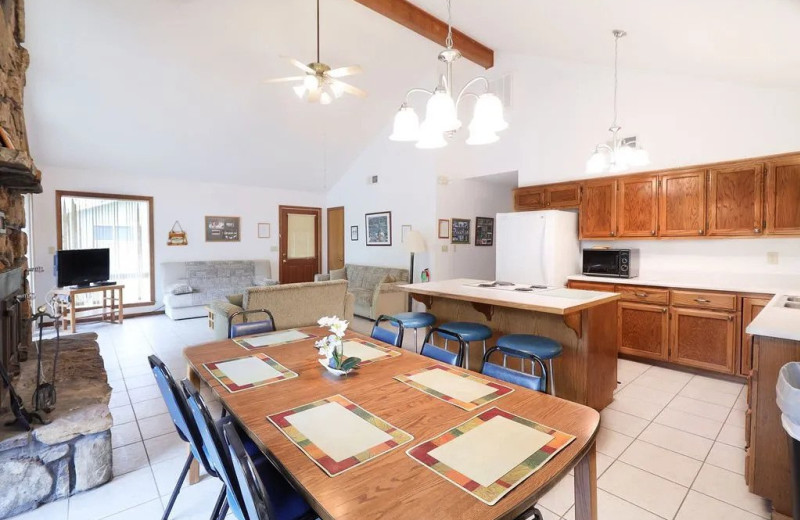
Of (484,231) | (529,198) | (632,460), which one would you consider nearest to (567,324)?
(632,460)

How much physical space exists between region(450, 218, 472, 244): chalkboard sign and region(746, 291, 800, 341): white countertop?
13.4 ft

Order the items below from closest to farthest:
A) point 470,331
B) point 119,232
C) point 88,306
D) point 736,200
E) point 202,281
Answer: point 470,331, point 736,200, point 88,306, point 119,232, point 202,281

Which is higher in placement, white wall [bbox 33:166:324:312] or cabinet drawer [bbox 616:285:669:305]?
white wall [bbox 33:166:324:312]

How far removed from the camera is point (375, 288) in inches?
225

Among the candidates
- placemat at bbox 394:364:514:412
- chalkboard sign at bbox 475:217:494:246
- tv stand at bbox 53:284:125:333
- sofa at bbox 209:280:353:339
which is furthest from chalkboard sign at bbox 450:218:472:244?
tv stand at bbox 53:284:125:333

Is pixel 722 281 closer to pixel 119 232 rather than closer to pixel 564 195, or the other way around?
pixel 564 195

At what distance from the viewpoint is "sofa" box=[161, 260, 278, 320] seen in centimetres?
615

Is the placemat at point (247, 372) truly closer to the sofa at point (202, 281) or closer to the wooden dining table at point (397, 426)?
the wooden dining table at point (397, 426)

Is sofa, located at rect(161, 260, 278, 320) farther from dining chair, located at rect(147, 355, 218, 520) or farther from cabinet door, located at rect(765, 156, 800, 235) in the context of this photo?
cabinet door, located at rect(765, 156, 800, 235)

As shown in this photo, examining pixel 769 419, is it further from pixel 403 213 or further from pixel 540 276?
pixel 403 213

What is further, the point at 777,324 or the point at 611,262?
the point at 611,262

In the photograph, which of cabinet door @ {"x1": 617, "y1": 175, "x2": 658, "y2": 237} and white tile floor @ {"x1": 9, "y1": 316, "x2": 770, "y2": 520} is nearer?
white tile floor @ {"x1": 9, "y1": 316, "x2": 770, "y2": 520}

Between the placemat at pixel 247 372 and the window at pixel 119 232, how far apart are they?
575 centimetres

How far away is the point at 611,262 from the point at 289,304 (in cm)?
356
